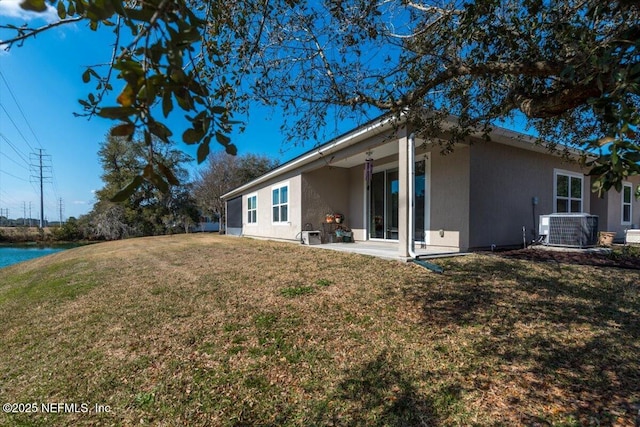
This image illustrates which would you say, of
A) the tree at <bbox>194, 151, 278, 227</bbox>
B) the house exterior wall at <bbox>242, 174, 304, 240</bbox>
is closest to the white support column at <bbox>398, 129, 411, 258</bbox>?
the house exterior wall at <bbox>242, 174, 304, 240</bbox>

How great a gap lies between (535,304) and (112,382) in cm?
513

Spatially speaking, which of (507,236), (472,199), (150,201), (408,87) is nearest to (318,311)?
(408,87)

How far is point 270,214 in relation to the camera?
15406 millimetres

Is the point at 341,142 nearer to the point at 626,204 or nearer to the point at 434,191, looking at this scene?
the point at 434,191

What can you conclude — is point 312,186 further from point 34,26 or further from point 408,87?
point 34,26

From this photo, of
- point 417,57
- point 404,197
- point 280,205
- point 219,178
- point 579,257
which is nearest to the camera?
point 417,57

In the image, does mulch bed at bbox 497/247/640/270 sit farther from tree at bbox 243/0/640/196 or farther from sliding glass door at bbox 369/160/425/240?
sliding glass door at bbox 369/160/425/240

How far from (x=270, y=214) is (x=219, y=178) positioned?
1942 centimetres

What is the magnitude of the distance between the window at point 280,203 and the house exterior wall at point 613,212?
37.9ft

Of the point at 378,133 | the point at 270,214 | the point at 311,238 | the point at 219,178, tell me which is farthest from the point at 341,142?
the point at 219,178

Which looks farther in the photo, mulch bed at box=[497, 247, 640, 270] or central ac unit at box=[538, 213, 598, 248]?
central ac unit at box=[538, 213, 598, 248]

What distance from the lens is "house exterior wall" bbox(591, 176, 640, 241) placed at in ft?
39.0

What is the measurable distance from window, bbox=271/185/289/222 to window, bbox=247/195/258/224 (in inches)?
111

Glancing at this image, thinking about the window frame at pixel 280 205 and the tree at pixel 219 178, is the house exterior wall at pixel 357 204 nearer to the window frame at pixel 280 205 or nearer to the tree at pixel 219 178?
the window frame at pixel 280 205
